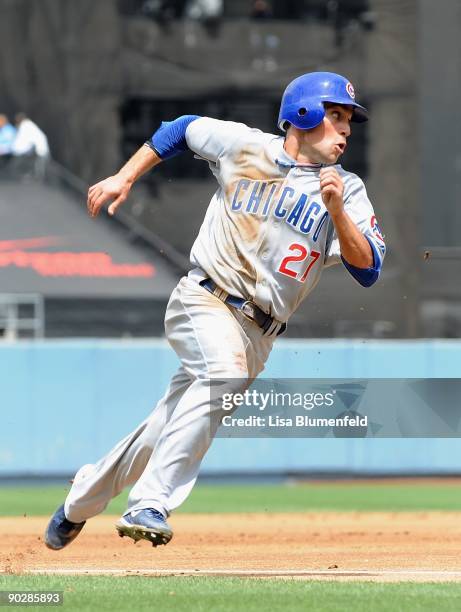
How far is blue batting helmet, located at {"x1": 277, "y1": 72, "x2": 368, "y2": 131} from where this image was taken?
4.84m

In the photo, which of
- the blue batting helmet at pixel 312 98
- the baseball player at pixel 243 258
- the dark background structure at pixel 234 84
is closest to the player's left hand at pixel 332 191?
the baseball player at pixel 243 258

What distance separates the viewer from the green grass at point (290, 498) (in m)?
9.78

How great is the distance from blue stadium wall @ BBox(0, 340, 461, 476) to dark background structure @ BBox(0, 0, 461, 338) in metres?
6.53

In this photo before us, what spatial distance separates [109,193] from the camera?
495cm

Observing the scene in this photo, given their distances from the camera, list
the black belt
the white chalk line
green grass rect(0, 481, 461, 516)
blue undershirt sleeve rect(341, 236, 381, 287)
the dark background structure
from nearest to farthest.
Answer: blue undershirt sleeve rect(341, 236, 381, 287) < the black belt < the white chalk line < green grass rect(0, 481, 461, 516) < the dark background structure

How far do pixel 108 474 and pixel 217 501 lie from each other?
5212 mm

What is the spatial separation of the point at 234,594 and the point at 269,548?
264cm

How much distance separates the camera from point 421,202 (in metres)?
18.4

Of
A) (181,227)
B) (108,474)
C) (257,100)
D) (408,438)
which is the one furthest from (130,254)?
(108,474)

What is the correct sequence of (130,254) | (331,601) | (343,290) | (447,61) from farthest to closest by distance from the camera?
(447,61) → (343,290) → (130,254) → (331,601)

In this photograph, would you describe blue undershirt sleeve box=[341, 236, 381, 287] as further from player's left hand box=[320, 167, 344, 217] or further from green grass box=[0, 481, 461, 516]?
green grass box=[0, 481, 461, 516]

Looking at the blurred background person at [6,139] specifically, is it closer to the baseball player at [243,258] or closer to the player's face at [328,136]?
the baseball player at [243,258]

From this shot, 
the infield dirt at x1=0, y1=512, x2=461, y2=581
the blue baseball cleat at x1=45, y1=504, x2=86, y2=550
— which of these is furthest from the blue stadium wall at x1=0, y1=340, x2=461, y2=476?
the blue baseball cleat at x1=45, y1=504, x2=86, y2=550

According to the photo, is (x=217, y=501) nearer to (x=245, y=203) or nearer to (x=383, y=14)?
(x=245, y=203)
